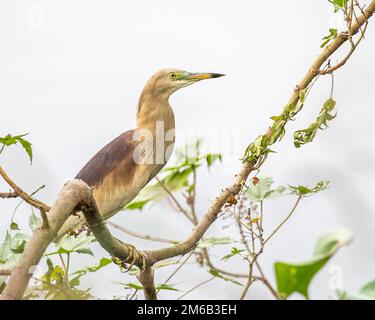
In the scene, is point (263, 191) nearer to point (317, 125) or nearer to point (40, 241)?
point (317, 125)

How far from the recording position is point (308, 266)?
261 millimetres

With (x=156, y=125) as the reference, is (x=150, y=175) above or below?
below

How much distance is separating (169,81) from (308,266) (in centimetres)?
134

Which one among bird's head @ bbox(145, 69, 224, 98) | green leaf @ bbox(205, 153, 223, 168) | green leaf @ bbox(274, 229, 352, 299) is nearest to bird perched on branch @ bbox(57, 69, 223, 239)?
bird's head @ bbox(145, 69, 224, 98)

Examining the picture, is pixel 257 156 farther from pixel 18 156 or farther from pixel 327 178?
pixel 18 156

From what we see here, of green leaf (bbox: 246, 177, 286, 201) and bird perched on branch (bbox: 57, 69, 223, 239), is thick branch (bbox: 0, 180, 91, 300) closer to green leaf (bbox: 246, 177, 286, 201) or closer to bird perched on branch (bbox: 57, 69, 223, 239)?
green leaf (bbox: 246, 177, 286, 201)

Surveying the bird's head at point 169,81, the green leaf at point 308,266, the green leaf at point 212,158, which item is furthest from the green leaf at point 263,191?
the bird's head at point 169,81

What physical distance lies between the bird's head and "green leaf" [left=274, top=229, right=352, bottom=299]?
1289mm

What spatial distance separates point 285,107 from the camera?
80 centimetres

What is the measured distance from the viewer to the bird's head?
1.56 metres

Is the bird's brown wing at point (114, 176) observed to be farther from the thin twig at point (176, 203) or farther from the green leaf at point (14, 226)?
the green leaf at point (14, 226)

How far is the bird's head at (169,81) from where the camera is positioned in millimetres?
1558

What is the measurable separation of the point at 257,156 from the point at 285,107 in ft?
0.24
